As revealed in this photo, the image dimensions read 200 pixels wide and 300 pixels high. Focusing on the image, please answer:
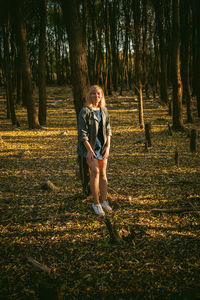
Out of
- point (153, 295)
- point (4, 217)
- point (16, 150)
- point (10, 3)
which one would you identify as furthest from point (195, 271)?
point (10, 3)

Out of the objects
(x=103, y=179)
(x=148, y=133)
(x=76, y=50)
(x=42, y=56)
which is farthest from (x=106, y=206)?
(x=42, y=56)

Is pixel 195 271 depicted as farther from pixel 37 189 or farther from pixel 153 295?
pixel 37 189

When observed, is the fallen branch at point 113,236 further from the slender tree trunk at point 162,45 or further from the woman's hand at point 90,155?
the slender tree trunk at point 162,45

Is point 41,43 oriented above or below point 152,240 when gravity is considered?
above

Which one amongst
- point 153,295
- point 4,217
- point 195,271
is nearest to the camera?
point 153,295

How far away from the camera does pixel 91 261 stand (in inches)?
110

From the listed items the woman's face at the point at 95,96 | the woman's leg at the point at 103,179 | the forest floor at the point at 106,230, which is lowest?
the forest floor at the point at 106,230

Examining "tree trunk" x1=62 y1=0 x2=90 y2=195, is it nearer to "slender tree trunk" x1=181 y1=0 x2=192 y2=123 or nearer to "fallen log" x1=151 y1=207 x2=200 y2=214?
"fallen log" x1=151 y1=207 x2=200 y2=214

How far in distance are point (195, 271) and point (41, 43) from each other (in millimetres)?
13031

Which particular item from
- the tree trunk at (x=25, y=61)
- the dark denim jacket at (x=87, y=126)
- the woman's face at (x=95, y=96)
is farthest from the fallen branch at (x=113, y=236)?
the tree trunk at (x=25, y=61)

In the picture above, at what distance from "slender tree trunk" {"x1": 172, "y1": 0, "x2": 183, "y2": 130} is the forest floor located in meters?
3.31

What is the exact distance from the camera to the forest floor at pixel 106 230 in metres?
2.43

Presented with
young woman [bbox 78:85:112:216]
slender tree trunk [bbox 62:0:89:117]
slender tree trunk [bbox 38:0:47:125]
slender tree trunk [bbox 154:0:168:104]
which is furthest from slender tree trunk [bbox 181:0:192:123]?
young woman [bbox 78:85:112:216]

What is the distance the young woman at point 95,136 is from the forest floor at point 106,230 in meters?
0.66
